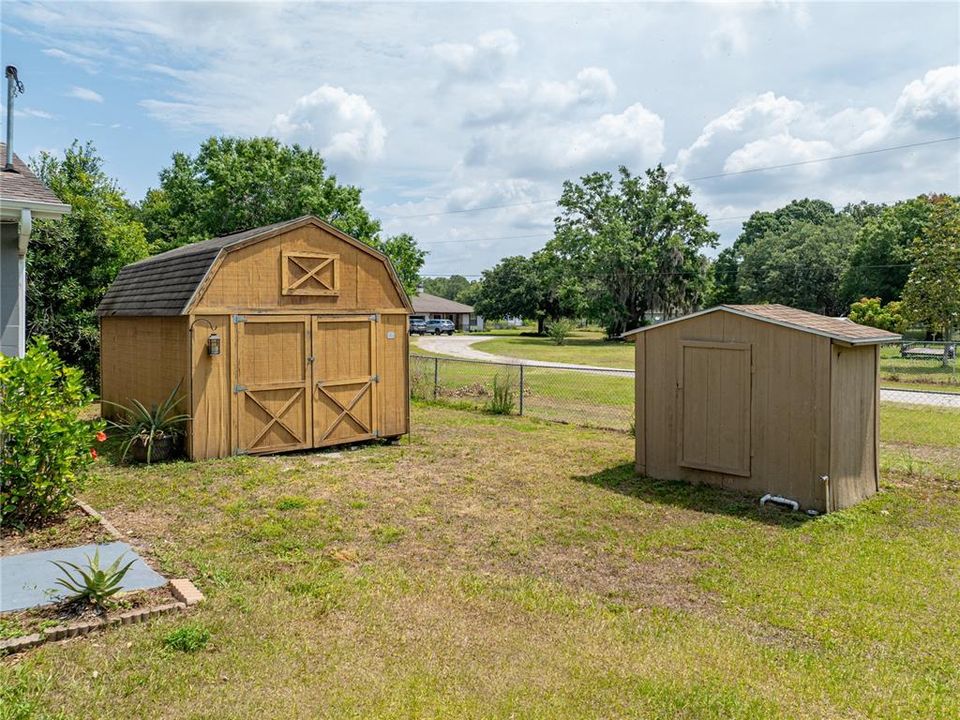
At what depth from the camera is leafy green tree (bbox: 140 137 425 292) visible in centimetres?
2525

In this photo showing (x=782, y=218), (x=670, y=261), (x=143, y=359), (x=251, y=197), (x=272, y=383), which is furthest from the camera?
(x=782, y=218)

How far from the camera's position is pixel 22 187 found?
6484 mm

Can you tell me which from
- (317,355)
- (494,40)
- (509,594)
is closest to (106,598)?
(509,594)

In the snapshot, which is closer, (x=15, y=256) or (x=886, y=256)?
(x=15, y=256)

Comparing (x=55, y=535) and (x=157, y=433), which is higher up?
(x=157, y=433)

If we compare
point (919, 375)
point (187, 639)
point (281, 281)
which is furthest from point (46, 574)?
point (919, 375)

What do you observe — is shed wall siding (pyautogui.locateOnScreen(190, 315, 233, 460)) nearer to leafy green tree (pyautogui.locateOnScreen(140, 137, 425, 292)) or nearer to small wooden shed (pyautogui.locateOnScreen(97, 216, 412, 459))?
small wooden shed (pyautogui.locateOnScreen(97, 216, 412, 459))

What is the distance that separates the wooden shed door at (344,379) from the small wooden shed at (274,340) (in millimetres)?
16

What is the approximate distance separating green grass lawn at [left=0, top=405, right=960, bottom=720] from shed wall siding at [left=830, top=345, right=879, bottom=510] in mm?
259

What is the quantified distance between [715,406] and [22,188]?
7607mm

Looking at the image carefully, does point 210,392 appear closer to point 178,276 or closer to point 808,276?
point 178,276

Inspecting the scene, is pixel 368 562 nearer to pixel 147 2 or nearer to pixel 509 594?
pixel 509 594

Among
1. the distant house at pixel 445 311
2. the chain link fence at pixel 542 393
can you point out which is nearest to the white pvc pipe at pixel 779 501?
the chain link fence at pixel 542 393

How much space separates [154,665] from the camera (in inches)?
137
